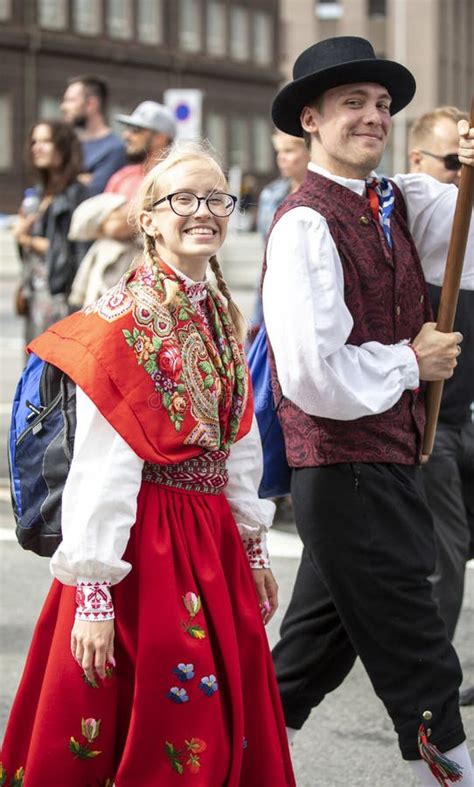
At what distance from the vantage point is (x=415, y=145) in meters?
5.32

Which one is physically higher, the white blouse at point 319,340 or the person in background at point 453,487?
the white blouse at point 319,340

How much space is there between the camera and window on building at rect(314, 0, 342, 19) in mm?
70250

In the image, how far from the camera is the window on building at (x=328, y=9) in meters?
70.2

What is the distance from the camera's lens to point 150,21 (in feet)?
192

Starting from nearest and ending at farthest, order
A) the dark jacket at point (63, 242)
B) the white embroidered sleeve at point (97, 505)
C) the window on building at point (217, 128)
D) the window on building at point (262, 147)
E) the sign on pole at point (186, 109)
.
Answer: the white embroidered sleeve at point (97, 505), the dark jacket at point (63, 242), the sign on pole at point (186, 109), the window on building at point (217, 128), the window on building at point (262, 147)

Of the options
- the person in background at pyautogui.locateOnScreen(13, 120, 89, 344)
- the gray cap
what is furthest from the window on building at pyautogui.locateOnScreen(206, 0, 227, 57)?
the gray cap

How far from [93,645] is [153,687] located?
171 millimetres

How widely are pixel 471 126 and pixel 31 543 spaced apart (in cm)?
147

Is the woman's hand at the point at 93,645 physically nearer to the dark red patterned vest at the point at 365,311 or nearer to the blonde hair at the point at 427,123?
the dark red patterned vest at the point at 365,311

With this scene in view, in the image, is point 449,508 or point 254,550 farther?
point 449,508

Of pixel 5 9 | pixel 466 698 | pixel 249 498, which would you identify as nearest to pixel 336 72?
pixel 249 498

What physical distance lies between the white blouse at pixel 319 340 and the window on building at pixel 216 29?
5789 centimetres

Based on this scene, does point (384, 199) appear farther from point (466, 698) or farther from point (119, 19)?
point (119, 19)

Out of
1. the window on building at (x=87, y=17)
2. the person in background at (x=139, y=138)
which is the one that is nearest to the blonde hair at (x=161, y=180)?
the person in background at (x=139, y=138)
